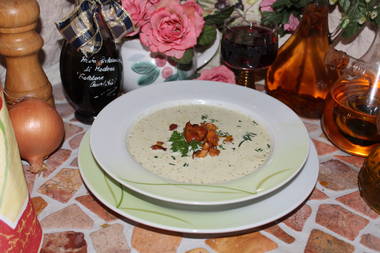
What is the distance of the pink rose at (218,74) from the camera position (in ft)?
3.80

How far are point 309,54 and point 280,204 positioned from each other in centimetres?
50

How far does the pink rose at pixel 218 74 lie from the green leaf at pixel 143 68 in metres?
0.14

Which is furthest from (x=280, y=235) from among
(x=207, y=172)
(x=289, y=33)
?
(x=289, y=33)

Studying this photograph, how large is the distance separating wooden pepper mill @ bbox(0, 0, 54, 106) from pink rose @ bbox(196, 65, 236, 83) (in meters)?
0.40

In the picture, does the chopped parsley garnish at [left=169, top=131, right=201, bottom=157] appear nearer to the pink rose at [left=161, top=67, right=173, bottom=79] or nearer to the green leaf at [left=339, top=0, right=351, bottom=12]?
the pink rose at [left=161, top=67, right=173, bottom=79]

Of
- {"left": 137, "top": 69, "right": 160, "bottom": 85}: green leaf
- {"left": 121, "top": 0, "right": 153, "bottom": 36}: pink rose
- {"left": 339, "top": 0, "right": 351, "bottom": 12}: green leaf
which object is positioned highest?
{"left": 121, "top": 0, "right": 153, "bottom": 36}: pink rose

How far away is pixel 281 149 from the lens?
0.83m

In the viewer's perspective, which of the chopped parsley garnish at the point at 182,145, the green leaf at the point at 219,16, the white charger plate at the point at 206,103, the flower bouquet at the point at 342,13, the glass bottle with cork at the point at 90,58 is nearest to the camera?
the white charger plate at the point at 206,103

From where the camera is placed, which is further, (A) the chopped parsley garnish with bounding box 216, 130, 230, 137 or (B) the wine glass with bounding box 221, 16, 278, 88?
(B) the wine glass with bounding box 221, 16, 278, 88

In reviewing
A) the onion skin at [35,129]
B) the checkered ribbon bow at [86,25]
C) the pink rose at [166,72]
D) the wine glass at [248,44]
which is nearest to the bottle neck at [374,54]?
the wine glass at [248,44]

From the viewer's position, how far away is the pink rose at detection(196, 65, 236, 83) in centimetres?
116

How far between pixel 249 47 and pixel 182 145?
39 cm

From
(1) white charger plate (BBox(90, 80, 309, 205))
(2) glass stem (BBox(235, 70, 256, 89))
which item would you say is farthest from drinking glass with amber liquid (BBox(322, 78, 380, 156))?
(2) glass stem (BBox(235, 70, 256, 89))

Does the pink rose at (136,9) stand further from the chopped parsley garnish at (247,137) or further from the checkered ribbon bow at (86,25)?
the chopped parsley garnish at (247,137)
